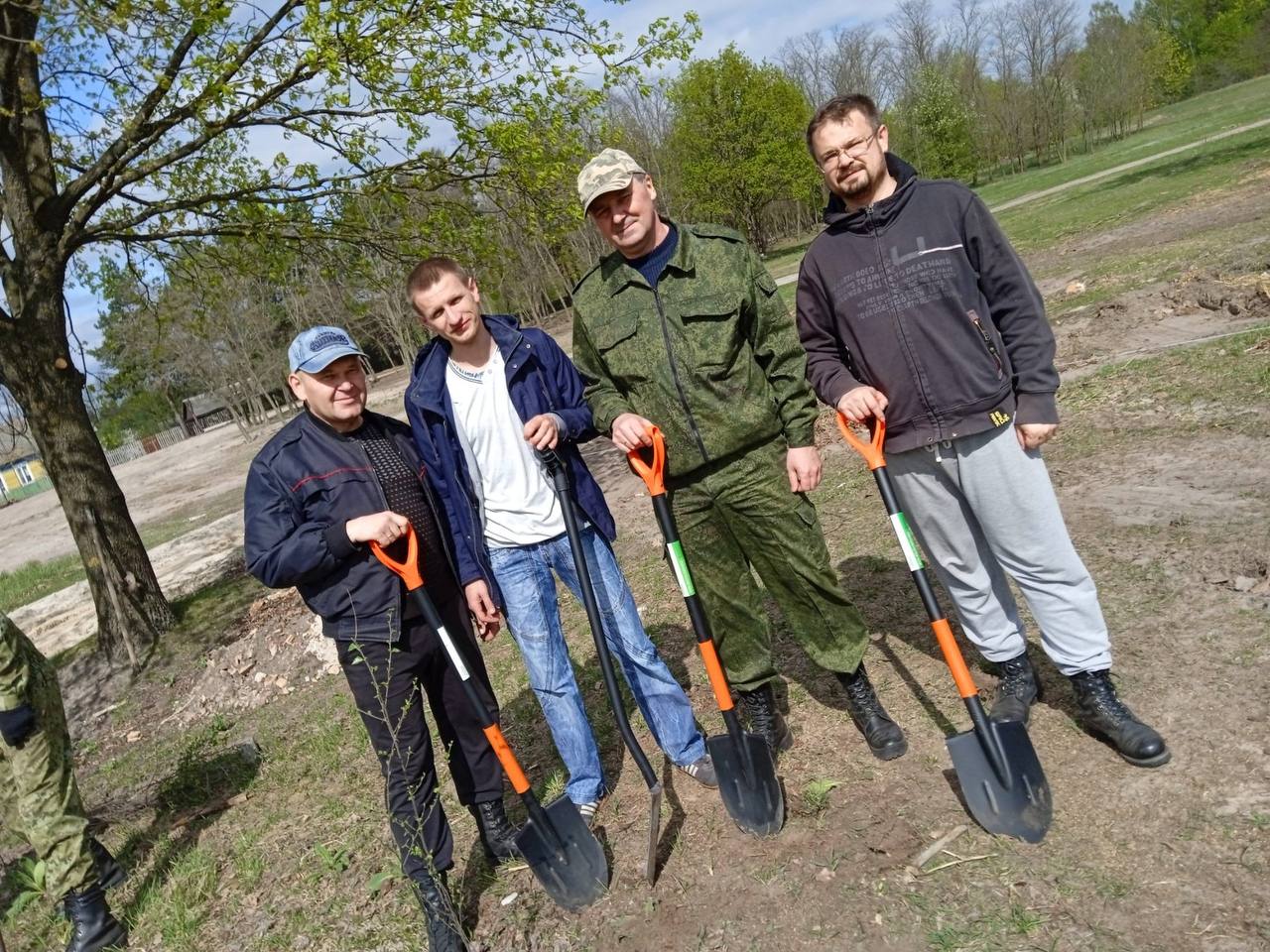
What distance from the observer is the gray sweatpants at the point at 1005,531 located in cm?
298

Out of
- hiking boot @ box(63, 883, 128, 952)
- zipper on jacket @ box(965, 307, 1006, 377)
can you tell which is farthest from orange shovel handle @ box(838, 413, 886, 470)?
hiking boot @ box(63, 883, 128, 952)

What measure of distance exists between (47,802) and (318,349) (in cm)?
254

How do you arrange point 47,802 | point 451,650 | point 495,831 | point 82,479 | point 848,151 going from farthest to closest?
point 82,479
point 47,802
point 495,831
point 451,650
point 848,151

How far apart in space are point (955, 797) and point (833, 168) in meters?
2.29

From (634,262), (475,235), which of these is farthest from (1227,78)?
(634,262)

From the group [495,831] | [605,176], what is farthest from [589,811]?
[605,176]

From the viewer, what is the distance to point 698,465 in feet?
10.6

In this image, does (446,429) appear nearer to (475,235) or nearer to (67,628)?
(475,235)

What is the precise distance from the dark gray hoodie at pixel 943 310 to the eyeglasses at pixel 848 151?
172 mm

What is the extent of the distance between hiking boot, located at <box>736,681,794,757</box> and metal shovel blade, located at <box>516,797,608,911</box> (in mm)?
861

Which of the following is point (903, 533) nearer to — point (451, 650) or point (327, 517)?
point (451, 650)

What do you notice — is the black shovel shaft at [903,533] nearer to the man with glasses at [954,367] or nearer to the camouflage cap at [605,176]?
the man with glasses at [954,367]

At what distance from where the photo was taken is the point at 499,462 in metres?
3.31

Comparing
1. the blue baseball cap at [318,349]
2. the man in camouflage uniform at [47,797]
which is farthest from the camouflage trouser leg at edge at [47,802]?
the blue baseball cap at [318,349]
